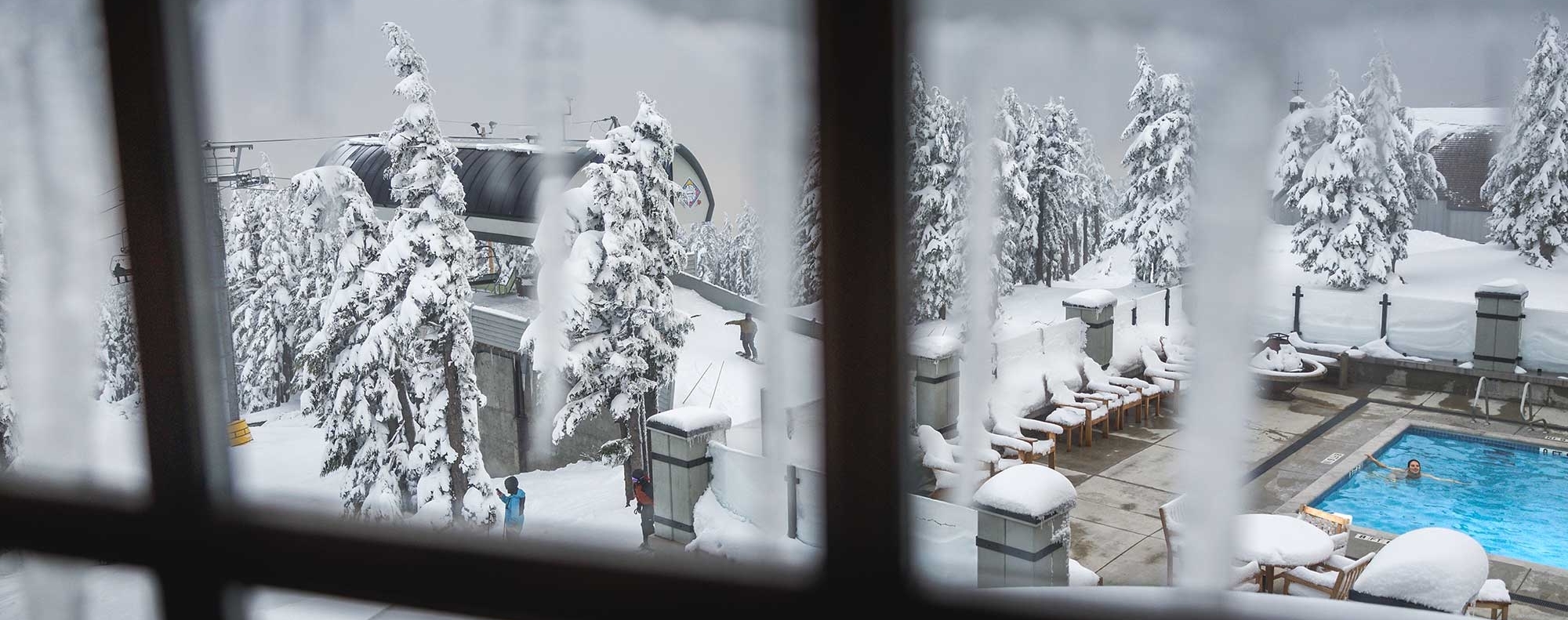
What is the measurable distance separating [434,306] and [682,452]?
141 inches

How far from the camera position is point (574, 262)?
324 inches

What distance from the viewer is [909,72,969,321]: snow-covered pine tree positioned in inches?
31.4

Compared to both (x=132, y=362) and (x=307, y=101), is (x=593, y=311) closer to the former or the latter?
(x=307, y=101)

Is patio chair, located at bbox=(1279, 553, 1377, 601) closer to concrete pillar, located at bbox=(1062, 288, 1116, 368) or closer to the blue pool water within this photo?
the blue pool water

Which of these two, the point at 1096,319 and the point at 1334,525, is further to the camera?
the point at 1096,319

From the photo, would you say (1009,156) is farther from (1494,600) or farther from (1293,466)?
(1293,466)

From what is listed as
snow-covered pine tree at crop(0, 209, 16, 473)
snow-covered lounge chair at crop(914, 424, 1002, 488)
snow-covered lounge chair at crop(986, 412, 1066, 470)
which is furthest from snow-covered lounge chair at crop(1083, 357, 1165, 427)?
snow-covered lounge chair at crop(914, 424, 1002, 488)

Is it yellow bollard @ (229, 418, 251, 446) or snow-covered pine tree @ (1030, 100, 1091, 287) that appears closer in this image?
Result: yellow bollard @ (229, 418, 251, 446)

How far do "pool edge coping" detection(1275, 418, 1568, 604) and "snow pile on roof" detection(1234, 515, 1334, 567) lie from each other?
2065 mm

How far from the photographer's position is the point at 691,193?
1.71 m

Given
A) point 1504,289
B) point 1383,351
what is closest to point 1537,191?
point 1504,289

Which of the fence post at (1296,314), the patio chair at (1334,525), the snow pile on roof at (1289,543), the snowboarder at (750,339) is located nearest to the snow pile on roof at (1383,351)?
the patio chair at (1334,525)

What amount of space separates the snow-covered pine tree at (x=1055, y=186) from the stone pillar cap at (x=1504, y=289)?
3970 mm

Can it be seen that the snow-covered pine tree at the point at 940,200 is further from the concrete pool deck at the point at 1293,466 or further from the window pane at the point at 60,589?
the concrete pool deck at the point at 1293,466
